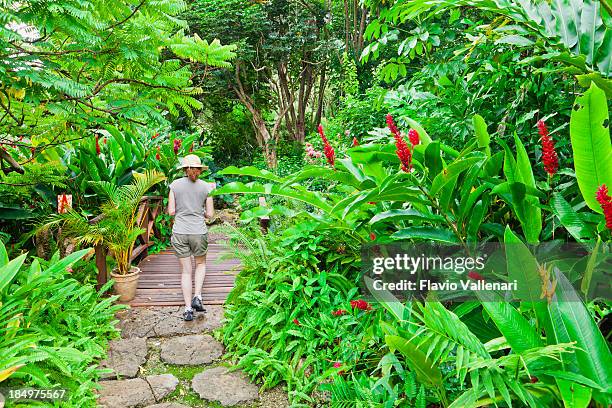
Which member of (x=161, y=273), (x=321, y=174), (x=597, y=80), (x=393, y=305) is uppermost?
(x=597, y=80)

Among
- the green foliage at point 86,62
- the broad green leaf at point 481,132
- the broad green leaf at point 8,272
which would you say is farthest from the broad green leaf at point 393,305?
the broad green leaf at point 8,272

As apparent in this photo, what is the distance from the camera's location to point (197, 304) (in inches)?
163

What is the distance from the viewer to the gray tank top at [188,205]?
4.05 metres

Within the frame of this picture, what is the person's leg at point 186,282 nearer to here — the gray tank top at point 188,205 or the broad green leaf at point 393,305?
the gray tank top at point 188,205

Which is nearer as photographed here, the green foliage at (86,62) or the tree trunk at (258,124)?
the green foliage at (86,62)

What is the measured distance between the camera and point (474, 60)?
305 cm

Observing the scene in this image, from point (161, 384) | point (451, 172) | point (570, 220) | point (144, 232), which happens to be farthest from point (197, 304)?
point (570, 220)

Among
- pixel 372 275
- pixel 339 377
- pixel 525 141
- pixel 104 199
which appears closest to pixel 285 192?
pixel 372 275

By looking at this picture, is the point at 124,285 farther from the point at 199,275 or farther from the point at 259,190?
the point at 259,190

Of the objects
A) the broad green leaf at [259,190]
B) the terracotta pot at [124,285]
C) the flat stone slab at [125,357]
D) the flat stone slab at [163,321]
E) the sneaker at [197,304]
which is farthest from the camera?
the terracotta pot at [124,285]

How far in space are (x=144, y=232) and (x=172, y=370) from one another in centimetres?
237

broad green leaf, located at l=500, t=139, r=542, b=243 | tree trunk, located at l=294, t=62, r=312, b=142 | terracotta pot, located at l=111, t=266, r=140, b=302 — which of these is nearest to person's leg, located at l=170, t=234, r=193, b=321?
terracotta pot, located at l=111, t=266, r=140, b=302

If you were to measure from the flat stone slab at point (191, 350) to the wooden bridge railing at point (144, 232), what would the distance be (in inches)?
42.2

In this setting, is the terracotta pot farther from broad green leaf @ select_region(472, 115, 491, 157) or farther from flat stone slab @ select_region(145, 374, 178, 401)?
broad green leaf @ select_region(472, 115, 491, 157)
